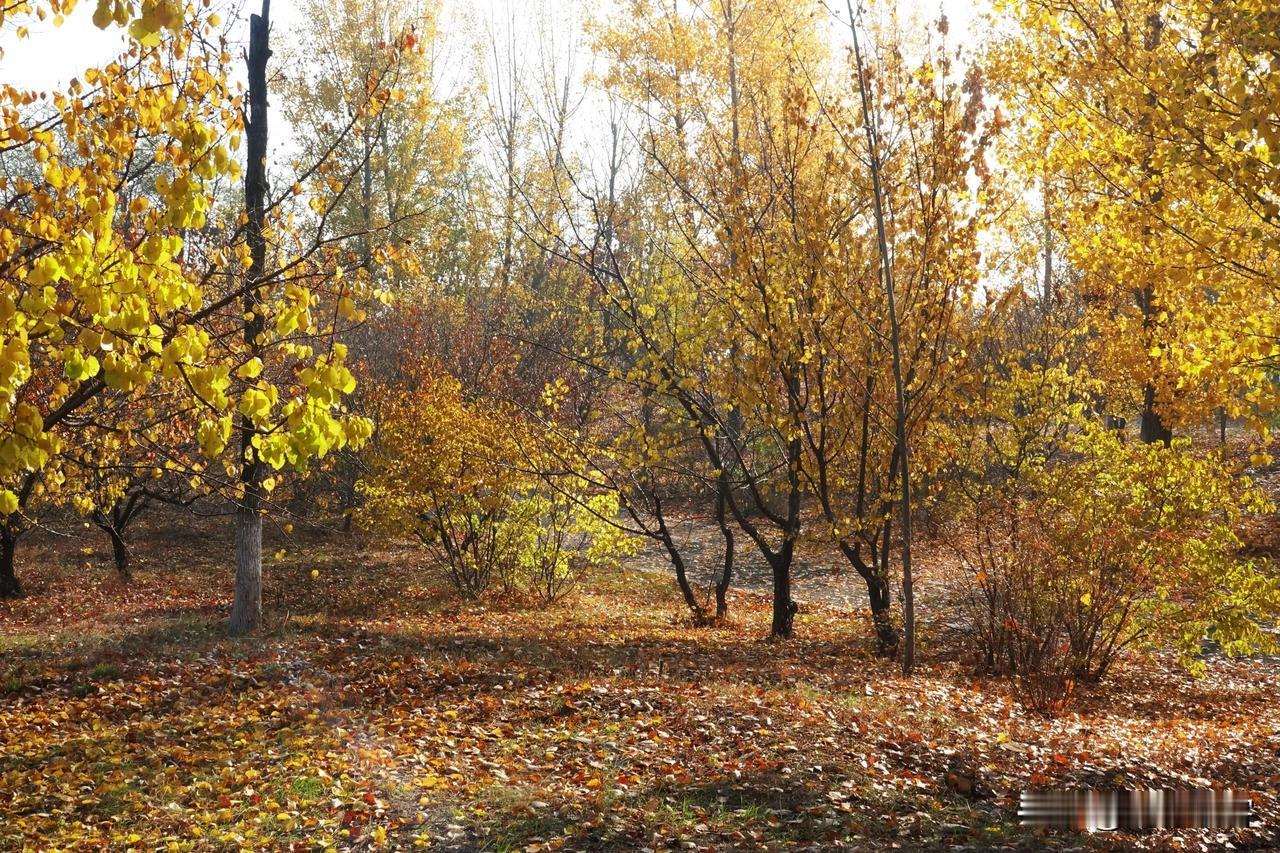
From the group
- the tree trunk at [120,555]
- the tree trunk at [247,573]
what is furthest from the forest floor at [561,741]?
the tree trunk at [120,555]

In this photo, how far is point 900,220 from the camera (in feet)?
27.3

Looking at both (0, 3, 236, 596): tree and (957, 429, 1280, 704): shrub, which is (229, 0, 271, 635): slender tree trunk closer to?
(0, 3, 236, 596): tree

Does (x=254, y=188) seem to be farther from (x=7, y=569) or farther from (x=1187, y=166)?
(x=7, y=569)

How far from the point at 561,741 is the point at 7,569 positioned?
1120 centimetres

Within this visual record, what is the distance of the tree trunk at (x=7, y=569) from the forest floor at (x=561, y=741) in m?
3.88

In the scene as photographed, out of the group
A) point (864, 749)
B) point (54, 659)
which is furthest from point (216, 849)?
point (54, 659)

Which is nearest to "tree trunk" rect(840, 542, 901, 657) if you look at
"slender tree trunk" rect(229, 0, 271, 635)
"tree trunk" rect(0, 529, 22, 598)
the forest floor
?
the forest floor

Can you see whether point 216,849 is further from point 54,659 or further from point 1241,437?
point 1241,437

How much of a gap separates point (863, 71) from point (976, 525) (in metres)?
3.88

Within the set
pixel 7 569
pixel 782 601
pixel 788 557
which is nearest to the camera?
pixel 788 557

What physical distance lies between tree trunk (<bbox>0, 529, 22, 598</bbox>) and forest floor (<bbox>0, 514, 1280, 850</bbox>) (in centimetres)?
388

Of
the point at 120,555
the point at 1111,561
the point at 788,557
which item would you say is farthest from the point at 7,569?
the point at 1111,561

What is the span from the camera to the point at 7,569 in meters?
13.3

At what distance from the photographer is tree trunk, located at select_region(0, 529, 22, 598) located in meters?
13.2
